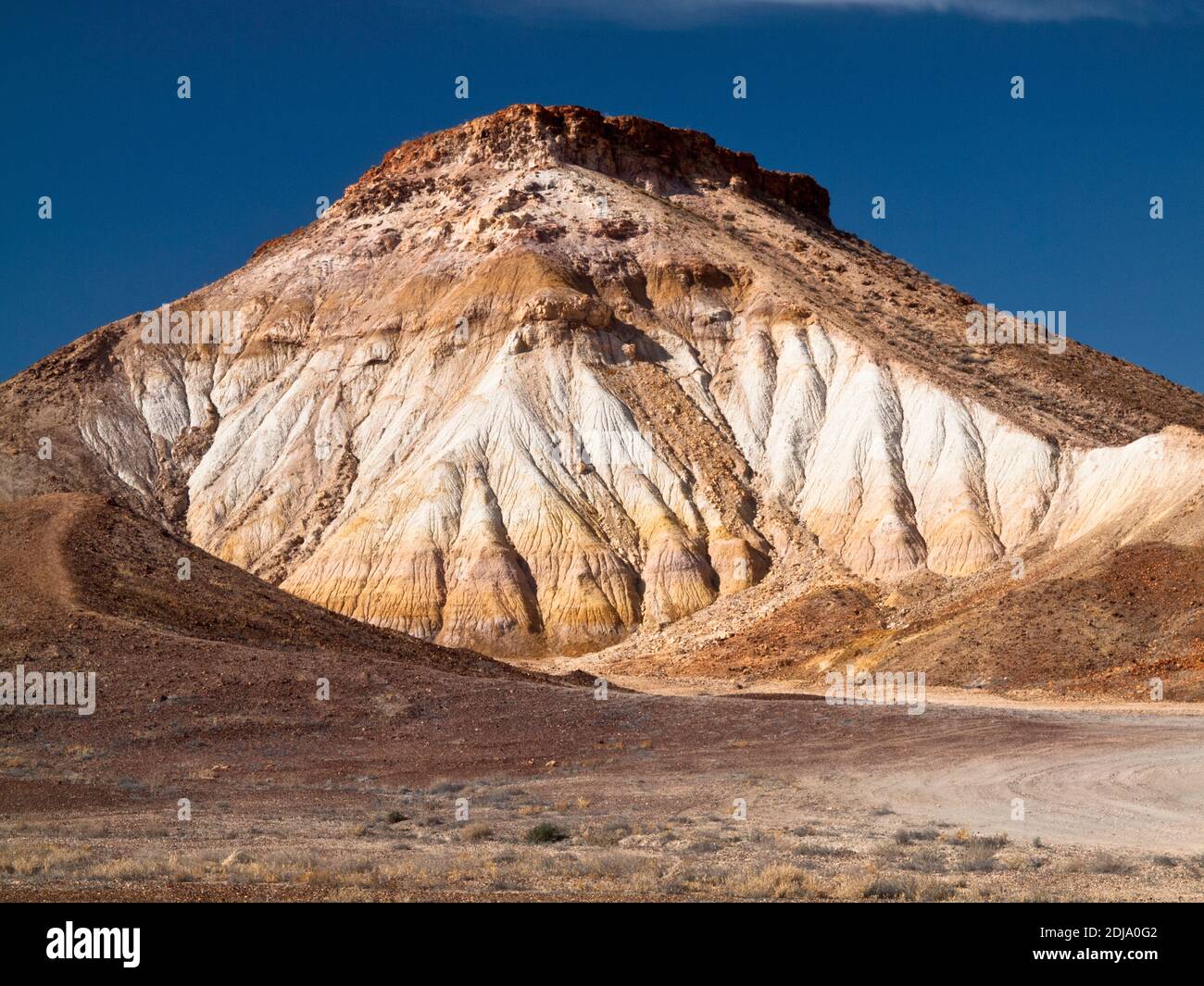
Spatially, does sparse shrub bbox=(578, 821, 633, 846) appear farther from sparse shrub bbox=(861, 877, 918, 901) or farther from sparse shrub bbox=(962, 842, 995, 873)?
sparse shrub bbox=(861, 877, 918, 901)

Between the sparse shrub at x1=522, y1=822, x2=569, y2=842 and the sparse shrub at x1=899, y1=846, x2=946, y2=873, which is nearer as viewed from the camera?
the sparse shrub at x1=899, y1=846, x2=946, y2=873

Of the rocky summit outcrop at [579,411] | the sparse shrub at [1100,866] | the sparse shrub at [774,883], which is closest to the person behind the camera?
the sparse shrub at [774,883]

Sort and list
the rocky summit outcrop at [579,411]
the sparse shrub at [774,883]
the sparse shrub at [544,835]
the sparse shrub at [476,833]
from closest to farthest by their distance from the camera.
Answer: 1. the sparse shrub at [774,883]
2. the sparse shrub at [544,835]
3. the sparse shrub at [476,833]
4. the rocky summit outcrop at [579,411]

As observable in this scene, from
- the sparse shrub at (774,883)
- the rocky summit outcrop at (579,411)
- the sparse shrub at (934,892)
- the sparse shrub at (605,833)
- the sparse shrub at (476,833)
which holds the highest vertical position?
the rocky summit outcrop at (579,411)

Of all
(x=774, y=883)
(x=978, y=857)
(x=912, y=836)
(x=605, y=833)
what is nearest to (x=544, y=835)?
(x=605, y=833)

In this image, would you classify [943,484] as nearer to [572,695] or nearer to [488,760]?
[572,695]

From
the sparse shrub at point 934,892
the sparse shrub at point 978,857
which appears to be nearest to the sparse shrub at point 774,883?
the sparse shrub at point 934,892

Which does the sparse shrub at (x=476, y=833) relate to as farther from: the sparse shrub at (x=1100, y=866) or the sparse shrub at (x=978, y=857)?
the sparse shrub at (x=1100, y=866)

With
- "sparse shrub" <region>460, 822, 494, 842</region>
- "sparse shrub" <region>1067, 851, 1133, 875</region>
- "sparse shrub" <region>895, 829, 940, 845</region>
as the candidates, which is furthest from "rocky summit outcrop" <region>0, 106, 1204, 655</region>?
"sparse shrub" <region>460, 822, 494, 842</region>
